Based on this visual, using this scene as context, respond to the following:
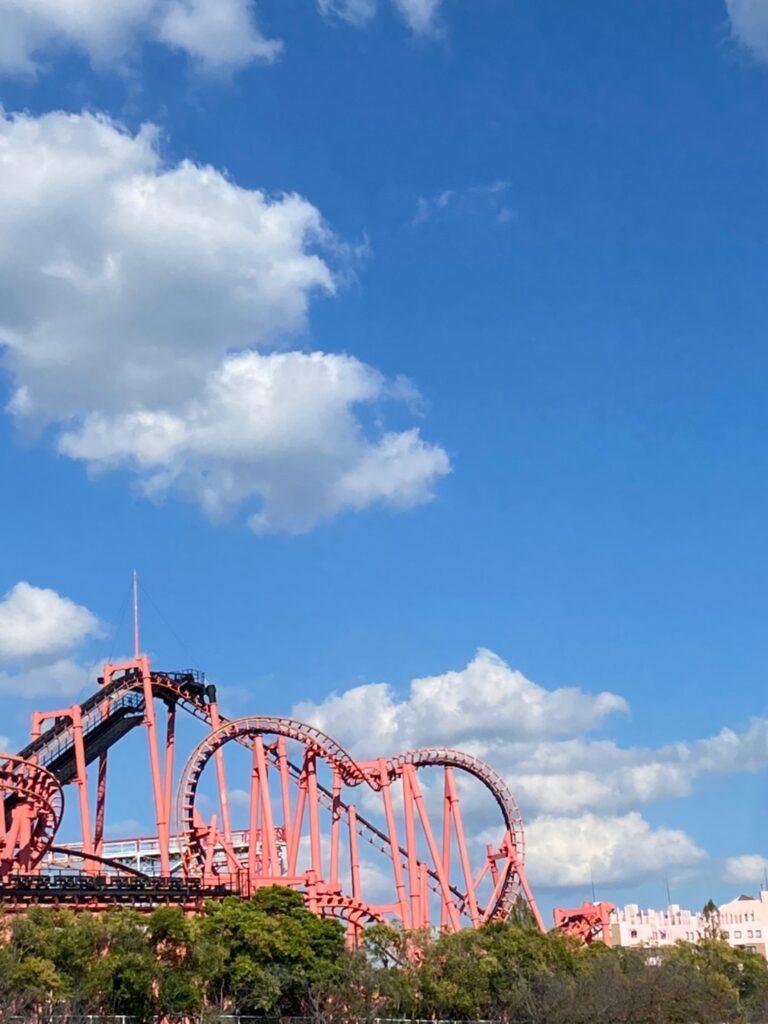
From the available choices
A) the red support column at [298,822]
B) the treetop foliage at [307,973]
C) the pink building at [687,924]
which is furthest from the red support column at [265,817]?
A: the pink building at [687,924]

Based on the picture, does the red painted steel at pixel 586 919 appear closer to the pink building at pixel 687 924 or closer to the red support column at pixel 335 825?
the red support column at pixel 335 825

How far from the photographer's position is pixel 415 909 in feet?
182

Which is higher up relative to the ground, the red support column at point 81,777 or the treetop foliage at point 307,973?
the red support column at point 81,777

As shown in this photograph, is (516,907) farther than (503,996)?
Yes

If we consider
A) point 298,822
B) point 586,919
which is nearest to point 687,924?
point 586,919

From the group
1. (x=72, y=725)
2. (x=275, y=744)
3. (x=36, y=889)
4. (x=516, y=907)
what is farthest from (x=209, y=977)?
(x=516, y=907)

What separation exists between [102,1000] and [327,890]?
1454 cm

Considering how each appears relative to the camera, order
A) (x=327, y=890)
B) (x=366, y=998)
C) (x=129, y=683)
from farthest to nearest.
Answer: (x=129, y=683) < (x=327, y=890) < (x=366, y=998)

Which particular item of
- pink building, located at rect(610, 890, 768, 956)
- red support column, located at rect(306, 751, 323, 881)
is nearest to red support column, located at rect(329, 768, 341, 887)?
red support column, located at rect(306, 751, 323, 881)

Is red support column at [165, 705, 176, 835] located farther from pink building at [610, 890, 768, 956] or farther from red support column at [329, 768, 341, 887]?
pink building at [610, 890, 768, 956]

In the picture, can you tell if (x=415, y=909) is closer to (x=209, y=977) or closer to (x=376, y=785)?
(x=376, y=785)

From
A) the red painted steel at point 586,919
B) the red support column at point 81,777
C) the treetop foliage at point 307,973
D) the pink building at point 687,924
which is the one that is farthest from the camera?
the pink building at point 687,924

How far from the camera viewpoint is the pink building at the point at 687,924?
99.6m

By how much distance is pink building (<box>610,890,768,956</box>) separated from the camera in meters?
99.6
